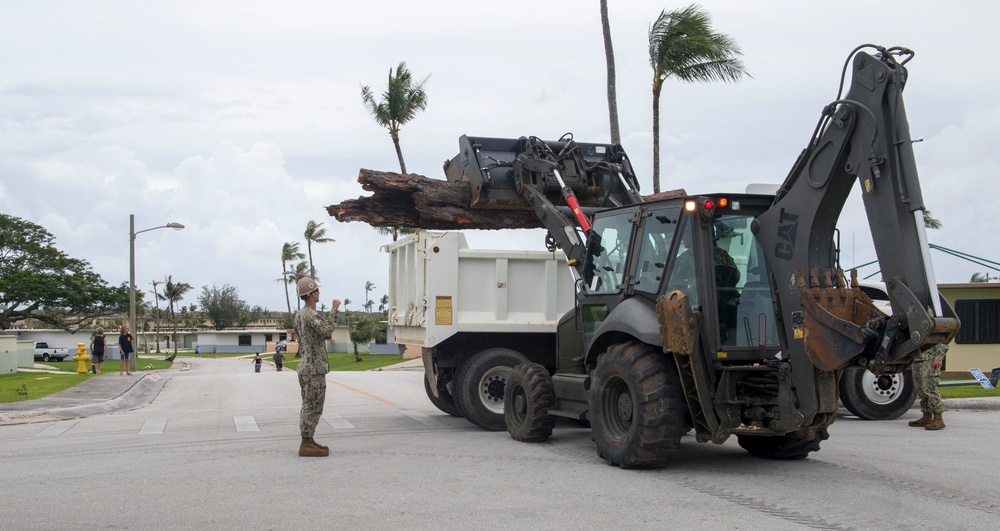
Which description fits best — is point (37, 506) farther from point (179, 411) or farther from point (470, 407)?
point (179, 411)

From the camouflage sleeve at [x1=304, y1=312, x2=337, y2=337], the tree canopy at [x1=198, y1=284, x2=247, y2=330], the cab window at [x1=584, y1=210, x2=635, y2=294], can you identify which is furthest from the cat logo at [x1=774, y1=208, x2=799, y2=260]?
the tree canopy at [x1=198, y1=284, x2=247, y2=330]

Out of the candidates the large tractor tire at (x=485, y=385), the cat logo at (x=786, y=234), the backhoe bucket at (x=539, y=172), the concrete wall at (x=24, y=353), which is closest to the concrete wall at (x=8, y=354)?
the concrete wall at (x=24, y=353)

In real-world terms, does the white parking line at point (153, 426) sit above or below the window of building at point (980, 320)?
below

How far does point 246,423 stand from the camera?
14289 mm

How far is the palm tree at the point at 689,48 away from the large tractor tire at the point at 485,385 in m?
10.1

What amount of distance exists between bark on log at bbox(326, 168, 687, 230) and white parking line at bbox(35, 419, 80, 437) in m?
4.80

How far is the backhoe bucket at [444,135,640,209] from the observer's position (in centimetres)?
1308

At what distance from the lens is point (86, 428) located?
45.9 ft

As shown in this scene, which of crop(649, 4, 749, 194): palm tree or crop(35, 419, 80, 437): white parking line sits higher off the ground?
crop(649, 4, 749, 194): palm tree

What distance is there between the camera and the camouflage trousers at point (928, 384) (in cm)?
Result: 1241

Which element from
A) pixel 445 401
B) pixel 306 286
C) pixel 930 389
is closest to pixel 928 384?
pixel 930 389

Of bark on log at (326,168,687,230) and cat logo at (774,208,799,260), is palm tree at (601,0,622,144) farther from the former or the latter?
cat logo at (774,208,799,260)

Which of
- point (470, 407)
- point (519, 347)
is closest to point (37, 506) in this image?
point (470, 407)

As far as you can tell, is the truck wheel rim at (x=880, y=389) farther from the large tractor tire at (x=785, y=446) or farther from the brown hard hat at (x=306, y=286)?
the brown hard hat at (x=306, y=286)
